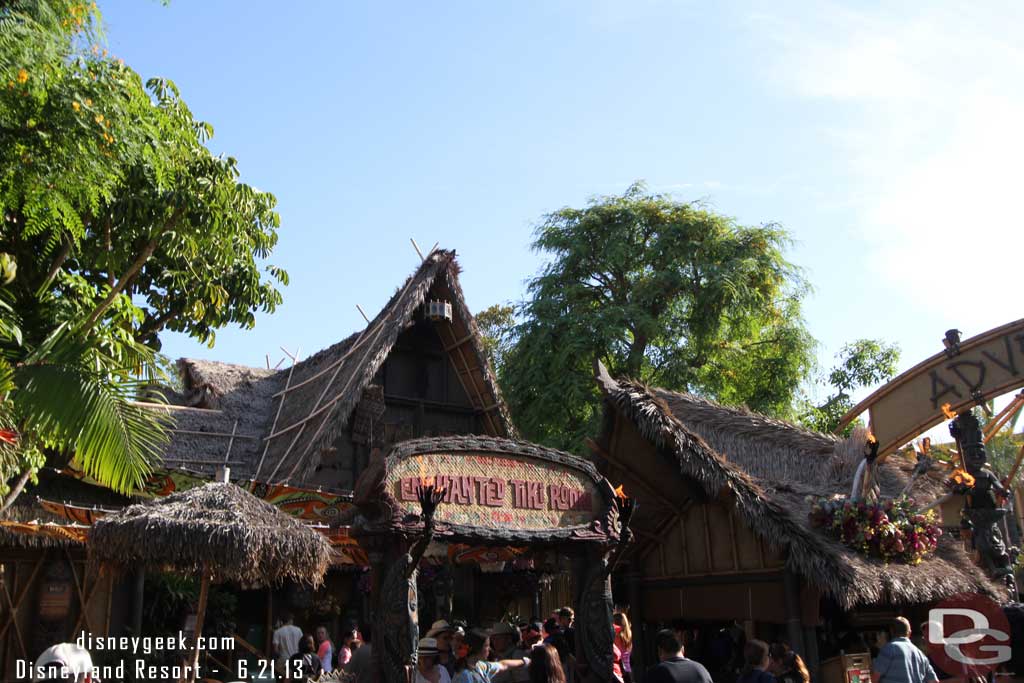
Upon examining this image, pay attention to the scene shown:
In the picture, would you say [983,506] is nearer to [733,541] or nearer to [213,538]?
[733,541]

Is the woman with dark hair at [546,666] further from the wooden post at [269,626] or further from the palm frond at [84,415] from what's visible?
the wooden post at [269,626]

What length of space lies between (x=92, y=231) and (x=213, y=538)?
13.7 ft

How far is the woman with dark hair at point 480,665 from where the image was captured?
6551 millimetres

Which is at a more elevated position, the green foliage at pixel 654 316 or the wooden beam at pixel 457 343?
the green foliage at pixel 654 316

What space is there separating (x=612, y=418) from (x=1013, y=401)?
5.23 meters

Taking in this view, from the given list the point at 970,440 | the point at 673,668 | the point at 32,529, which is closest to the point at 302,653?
the point at 32,529

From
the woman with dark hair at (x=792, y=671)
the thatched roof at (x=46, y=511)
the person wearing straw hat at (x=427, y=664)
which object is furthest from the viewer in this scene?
the thatched roof at (x=46, y=511)

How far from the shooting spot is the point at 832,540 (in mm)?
10250

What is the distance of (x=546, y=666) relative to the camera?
669cm

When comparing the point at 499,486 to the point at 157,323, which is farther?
→ the point at 157,323

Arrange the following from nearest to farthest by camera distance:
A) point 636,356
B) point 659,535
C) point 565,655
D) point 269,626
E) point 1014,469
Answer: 1. point 565,655
2. point 1014,469
3. point 659,535
4. point 269,626
5. point 636,356

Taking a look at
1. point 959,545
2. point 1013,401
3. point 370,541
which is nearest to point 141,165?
point 370,541

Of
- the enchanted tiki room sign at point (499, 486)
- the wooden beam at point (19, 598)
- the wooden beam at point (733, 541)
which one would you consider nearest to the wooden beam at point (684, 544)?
the wooden beam at point (733, 541)

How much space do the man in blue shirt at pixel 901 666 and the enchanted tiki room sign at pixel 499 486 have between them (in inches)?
95.2
